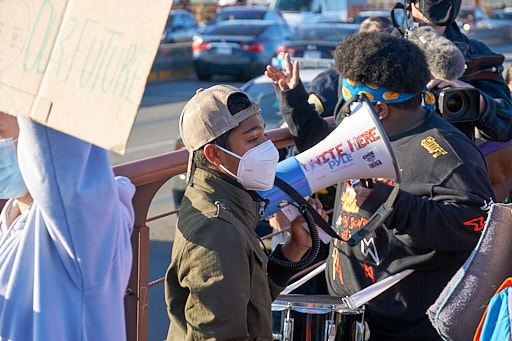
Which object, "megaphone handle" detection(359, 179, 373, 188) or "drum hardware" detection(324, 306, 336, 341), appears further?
"drum hardware" detection(324, 306, 336, 341)

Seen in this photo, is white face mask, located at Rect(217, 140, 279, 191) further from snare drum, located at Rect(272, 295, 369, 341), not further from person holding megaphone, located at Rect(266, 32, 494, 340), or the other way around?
snare drum, located at Rect(272, 295, 369, 341)

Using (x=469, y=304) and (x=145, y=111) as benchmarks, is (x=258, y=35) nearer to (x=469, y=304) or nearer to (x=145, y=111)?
(x=145, y=111)

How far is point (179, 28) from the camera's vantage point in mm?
25531

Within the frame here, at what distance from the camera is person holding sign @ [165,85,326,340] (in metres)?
1.95

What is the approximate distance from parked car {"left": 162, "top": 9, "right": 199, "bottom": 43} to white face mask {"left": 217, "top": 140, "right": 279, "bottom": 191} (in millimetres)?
22935

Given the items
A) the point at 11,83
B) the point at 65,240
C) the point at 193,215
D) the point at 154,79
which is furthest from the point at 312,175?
the point at 154,79

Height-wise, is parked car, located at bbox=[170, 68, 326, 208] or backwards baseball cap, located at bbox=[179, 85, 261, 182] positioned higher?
backwards baseball cap, located at bbox=[179, 85, 261, 182]

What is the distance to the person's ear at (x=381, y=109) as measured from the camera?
9.29ft

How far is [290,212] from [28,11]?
1.23 metres

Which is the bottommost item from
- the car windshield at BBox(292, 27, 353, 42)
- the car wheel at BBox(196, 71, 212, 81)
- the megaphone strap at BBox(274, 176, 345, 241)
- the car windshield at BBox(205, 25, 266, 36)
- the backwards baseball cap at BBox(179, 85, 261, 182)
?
the car wheel at BBox(196, 71, 212, 81)

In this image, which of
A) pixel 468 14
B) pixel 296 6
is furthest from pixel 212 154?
pixel 468 14

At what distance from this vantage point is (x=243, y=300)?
196 centimetres

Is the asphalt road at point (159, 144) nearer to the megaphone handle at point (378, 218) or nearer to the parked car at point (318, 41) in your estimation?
the megaphone handle at point (378, 218)

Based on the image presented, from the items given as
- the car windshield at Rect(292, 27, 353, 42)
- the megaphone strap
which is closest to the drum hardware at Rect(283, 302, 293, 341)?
the megaphone strap
